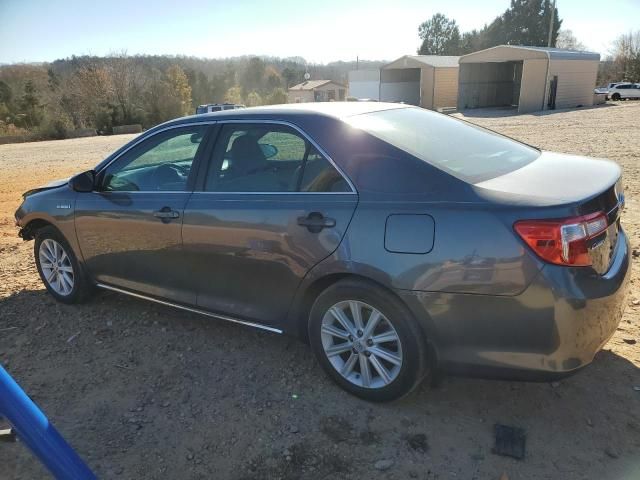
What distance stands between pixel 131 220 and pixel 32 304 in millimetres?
1718

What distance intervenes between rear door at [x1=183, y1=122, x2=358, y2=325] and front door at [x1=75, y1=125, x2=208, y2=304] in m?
0.18

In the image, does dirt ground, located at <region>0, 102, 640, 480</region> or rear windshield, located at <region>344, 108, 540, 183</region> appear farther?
rear windshield, located at <region>344, 108, 540, 183</region>

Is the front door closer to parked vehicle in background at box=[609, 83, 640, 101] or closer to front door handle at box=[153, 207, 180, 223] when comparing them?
front door handle at box=[153, 207, 180, 223]

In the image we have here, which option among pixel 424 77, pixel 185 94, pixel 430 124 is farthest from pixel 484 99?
pixel 430 124

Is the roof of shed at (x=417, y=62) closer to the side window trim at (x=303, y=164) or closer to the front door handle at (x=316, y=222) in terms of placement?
the side window trim at (x=303, y=164)

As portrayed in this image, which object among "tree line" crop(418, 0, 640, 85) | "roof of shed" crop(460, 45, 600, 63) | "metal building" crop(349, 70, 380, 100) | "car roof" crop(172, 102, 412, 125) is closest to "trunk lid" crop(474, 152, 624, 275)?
"car roof" crop(172, 102, 412, 125)

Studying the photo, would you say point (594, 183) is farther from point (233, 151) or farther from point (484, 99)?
point (484, 99)

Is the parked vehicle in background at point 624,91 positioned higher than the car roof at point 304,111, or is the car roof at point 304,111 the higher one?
the car roof at point 304,111

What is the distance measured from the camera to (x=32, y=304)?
4.70m

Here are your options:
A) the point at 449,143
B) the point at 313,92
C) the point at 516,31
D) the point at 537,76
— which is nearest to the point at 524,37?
the point at 516,31

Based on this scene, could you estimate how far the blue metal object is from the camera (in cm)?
203

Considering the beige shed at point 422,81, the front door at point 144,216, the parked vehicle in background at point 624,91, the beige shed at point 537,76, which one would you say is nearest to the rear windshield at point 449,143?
the front door at point 144,216

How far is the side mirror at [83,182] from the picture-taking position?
13.3 ft

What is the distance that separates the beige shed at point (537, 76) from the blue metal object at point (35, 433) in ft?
112
